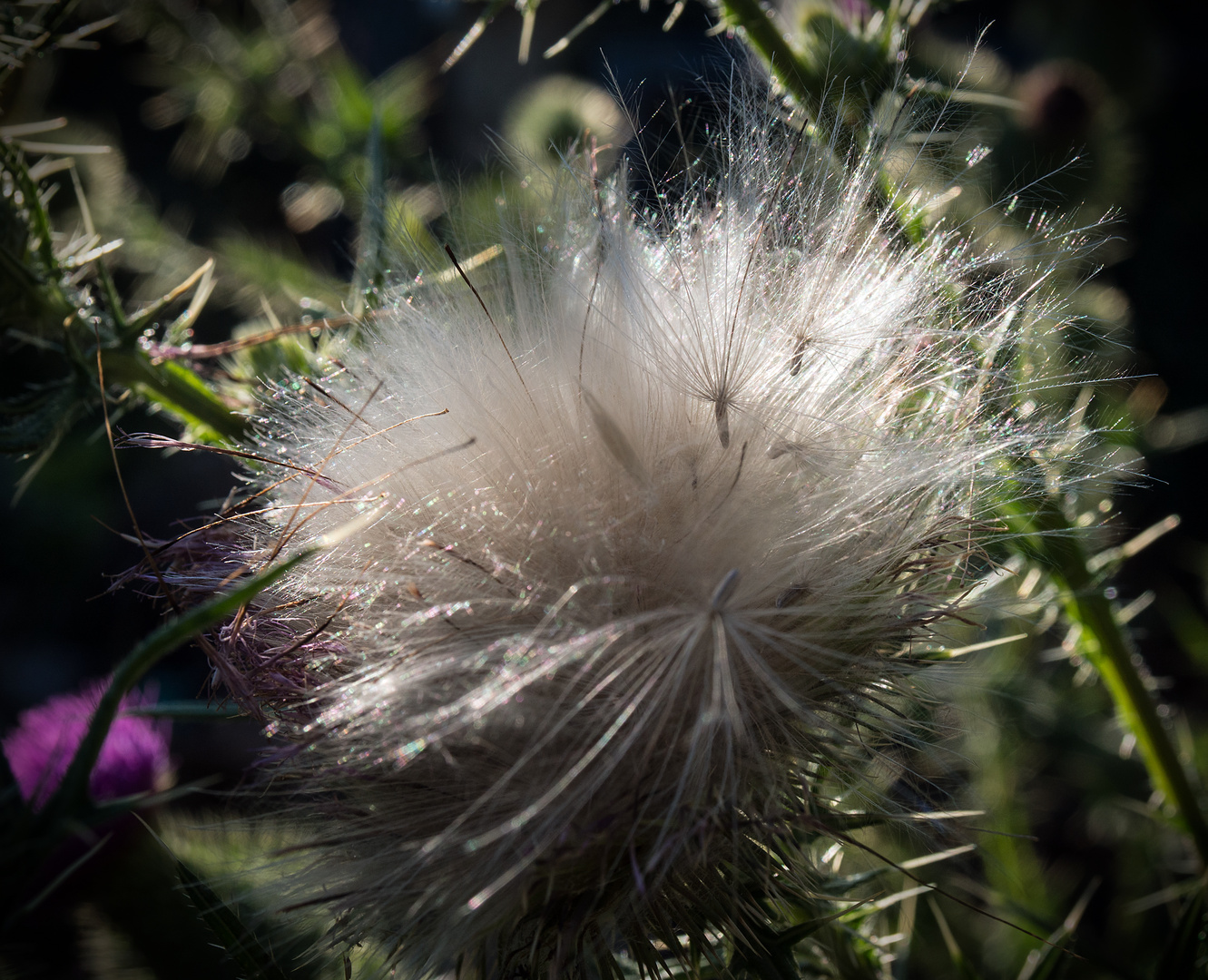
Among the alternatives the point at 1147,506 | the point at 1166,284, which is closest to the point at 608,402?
the point at 1147,506

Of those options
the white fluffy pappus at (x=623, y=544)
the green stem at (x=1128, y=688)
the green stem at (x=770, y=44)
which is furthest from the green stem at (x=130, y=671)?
the green stem at (x=1128, y=688)

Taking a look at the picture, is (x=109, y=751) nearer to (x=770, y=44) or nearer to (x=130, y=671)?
(x=130, y=671)

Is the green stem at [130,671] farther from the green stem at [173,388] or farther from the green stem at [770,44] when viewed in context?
the green stem at [770,44]

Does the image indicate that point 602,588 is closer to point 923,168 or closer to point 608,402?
point 608,402

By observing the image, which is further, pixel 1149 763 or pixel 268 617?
pixel 1149 763

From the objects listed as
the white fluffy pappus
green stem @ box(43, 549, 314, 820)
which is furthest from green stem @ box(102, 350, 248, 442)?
green stem @ box(43, 549, 314, 820)

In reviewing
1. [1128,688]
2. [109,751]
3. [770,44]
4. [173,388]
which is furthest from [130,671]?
[109,751]

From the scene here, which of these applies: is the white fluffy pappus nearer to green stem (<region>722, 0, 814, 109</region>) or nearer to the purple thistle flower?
green stem (<region>722, 0, 814, 109</region>)
